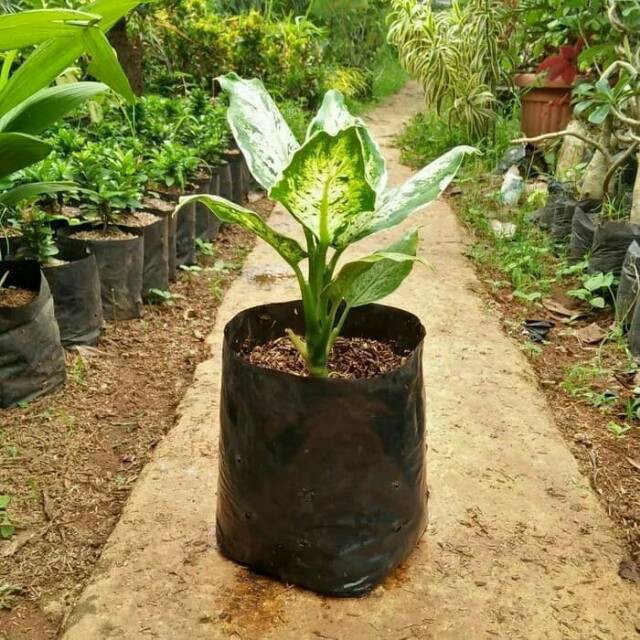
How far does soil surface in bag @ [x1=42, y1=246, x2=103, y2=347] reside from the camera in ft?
7.94

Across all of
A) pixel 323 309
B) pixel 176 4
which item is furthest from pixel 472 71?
pixel 323 309

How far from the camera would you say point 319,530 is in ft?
4.45

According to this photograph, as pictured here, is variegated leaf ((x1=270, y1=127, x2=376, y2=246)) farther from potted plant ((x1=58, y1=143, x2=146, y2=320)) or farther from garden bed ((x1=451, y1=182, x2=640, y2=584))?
potted plant ((x1=58, y1=143, x2=146, y2=320))

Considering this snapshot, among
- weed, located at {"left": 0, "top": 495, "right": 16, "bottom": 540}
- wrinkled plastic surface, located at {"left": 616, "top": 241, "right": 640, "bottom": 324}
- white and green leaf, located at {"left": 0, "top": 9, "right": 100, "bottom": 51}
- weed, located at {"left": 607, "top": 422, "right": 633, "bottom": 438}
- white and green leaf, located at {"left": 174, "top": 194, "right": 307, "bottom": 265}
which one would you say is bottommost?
weed, located at {"left": 607, "top": 422, "right": 633, "bottom": 438}

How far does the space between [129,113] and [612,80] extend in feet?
9.69

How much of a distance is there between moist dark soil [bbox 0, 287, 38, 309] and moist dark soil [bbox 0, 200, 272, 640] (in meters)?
0.28

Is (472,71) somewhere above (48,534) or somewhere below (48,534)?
above

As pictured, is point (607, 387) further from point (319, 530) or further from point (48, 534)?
point (48, 534)

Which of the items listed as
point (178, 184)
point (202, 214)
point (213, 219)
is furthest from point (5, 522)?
point (213, 219)

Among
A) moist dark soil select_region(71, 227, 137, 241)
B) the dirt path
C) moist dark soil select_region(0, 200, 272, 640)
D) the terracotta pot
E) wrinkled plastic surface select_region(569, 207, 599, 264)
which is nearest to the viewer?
the dirt path

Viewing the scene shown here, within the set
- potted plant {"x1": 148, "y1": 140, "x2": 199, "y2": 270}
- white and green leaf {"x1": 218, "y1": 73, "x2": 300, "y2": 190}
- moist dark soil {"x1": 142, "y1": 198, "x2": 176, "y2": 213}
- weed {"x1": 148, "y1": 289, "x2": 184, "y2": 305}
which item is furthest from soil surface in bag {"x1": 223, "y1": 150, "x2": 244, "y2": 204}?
white and green leaf {"x1": 218, "y1": 73, "x2": 300, "y2": 190}

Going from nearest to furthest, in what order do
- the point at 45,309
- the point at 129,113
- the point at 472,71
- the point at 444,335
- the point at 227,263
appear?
the point at 45,309 < the point at 444,335 < the point at 227,263 < the point at 129,113 < the point at 472,71

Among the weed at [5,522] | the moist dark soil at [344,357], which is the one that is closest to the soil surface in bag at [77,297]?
the weed at [5,522]

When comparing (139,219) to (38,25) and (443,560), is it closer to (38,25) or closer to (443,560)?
(38,25)
